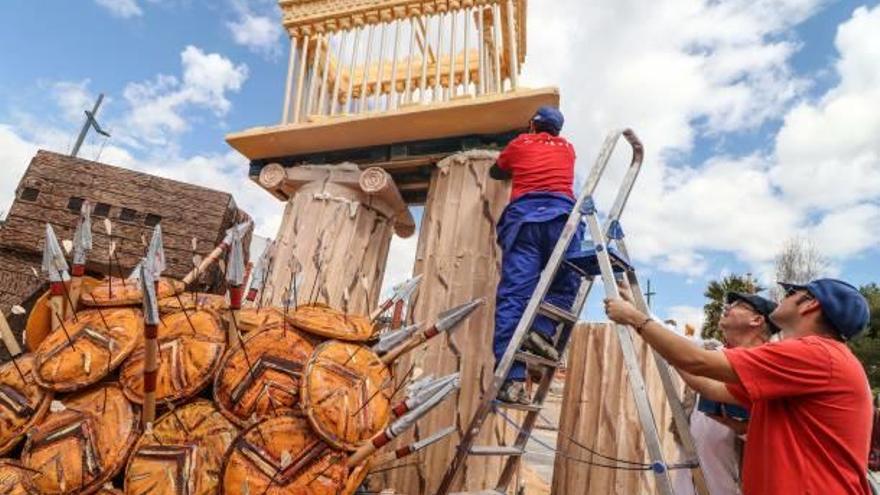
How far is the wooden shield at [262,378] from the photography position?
2.58m

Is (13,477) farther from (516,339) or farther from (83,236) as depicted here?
(516,339)

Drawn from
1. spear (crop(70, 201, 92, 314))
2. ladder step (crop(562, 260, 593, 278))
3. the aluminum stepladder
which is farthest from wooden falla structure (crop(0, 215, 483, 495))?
ladder step (crop(562, 260, 593, 278))

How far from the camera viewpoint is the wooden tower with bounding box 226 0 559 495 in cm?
408

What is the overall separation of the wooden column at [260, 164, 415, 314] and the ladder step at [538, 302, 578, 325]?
2.15 m

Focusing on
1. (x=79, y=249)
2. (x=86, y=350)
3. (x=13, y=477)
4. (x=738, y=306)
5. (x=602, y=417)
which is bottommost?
(x=13, y=477)

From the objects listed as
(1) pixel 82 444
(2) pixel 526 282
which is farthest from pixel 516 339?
(1) pixel 82 444

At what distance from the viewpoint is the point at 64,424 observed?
2.46 m

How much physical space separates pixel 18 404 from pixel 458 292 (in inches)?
113

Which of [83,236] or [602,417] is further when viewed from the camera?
[602,417]

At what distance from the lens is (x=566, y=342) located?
3.32 meters

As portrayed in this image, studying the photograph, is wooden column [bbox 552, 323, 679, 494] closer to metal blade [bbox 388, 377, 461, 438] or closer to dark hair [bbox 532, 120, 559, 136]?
metal blade [bbox 388, 377, 461, 438]

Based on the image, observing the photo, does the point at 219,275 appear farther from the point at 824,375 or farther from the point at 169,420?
the point at 824,375

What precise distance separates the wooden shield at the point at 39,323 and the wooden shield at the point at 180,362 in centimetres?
86

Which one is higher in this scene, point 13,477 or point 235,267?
point 235,267
